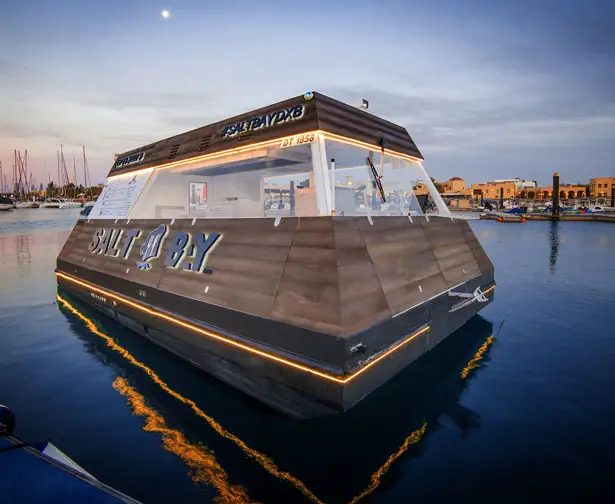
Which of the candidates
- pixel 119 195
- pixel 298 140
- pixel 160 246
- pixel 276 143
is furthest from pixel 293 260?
pixel 119 195

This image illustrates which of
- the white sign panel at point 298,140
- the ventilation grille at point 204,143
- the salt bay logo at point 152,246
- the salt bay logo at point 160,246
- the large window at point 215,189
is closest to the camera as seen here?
the white sign panel at point 298,140

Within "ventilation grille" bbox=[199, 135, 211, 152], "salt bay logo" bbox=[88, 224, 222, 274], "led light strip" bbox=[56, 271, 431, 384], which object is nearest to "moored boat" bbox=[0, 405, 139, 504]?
"led light strip" bbox=[56, 271, 431, 384]

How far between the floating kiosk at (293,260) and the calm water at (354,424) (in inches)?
29.3

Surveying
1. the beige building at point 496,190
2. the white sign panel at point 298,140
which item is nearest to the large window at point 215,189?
the white sign panel at point 298,140

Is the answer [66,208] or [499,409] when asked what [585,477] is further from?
[66,208]

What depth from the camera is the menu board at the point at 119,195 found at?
1397 centimetres

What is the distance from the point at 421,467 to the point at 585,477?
2.32 metres

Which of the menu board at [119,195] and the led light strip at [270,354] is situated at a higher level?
the menu board at [119,195]

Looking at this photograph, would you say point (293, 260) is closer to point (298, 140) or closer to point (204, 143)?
point (298, 140)

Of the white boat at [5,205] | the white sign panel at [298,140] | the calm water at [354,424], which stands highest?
the white boat at [5,205]

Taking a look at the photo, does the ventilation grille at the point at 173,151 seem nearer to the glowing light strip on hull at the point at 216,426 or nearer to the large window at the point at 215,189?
the large window at the point at 215,189

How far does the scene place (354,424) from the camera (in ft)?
22.0

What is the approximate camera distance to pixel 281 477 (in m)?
5.38

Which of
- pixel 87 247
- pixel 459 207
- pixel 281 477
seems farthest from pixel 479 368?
pixel 459 207
